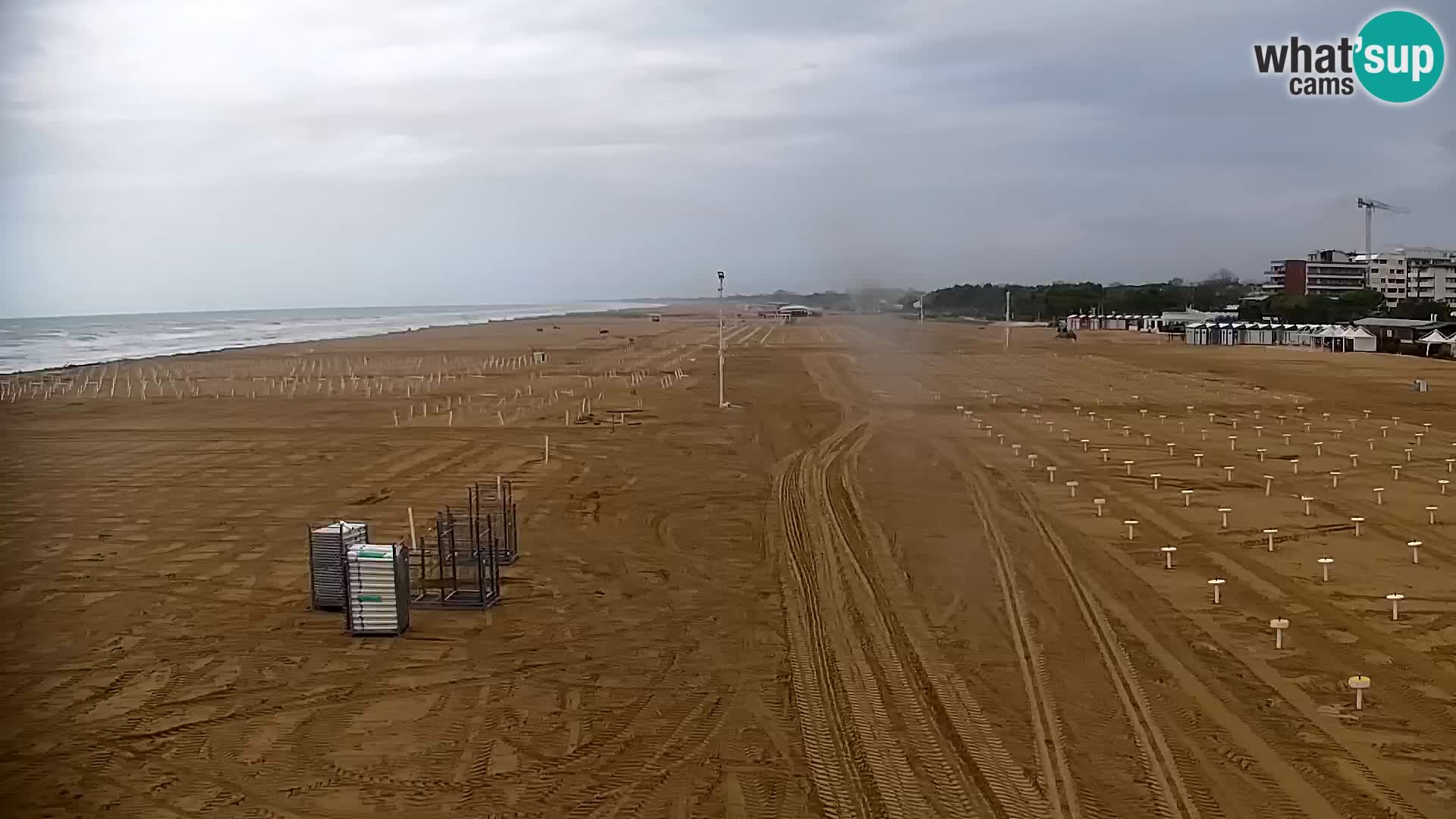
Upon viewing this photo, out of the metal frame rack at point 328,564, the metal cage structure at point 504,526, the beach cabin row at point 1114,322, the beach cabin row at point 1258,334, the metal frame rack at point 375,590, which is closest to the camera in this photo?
the metal frame rack at point 375,590

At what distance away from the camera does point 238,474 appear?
2295 cm

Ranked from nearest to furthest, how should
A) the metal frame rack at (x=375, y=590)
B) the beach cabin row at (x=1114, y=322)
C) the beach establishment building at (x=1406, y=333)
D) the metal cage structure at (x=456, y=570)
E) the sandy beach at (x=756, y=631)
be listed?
the sandy beach at (x=756, y=631) → the metal frame rack at (x=375, y=590) → the metal cage structure at (x=456, y=570) → the beach establishment building at (x=1406, y=333) → the beach cabin row at (x=1114, y=322)

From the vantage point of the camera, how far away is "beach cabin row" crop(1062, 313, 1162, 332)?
9800 cm

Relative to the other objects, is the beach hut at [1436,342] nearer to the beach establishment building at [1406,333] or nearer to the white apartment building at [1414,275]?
the beach establishment building at [1406,333]

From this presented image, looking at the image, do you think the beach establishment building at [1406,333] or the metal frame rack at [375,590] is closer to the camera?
the metal frame rack at [375,590]

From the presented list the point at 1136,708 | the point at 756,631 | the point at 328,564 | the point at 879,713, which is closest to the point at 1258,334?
the point at 756,631

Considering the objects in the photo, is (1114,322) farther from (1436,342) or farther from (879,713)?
(879,713)

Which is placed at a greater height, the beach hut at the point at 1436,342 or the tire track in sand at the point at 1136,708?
the beach hut at the point at 1436,342

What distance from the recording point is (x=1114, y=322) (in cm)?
10694

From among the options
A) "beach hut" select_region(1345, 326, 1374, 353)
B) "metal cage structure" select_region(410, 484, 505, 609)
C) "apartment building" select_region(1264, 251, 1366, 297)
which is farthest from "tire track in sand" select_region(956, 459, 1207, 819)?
"apartment building" select_region(1264, 251, 1366, 297)

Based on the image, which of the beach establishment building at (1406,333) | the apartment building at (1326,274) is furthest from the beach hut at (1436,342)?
the apartment building at (1326,274)

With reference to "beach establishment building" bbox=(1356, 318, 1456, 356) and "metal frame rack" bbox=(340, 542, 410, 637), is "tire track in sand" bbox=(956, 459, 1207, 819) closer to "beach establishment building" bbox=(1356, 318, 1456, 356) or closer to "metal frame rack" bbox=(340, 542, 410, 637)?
"metal frame rack" bbox=(340, 542, 410, 637)

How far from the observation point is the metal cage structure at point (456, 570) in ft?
43.3

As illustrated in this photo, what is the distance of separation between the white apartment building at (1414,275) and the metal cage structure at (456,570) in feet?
387
